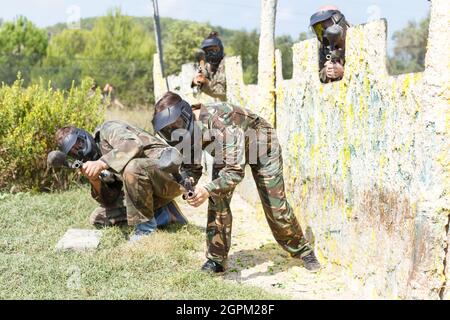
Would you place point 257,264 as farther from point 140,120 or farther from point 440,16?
point 140,120

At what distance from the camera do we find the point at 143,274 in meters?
4.62

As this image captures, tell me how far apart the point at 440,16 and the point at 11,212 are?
194 inches

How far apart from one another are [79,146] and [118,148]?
0.50 meters

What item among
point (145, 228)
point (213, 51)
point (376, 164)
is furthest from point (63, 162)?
point (213, 51)

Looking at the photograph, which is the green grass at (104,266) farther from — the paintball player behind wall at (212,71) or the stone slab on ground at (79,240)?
the paintball player behind wall at (212,71)

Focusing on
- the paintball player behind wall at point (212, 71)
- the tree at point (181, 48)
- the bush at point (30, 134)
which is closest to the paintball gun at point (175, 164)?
the bush at point (30, 134)

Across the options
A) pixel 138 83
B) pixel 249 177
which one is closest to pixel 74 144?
pixel 249 177

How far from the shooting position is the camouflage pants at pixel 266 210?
4.74 metres

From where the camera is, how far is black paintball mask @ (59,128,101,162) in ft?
18.7

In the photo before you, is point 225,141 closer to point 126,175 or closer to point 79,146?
point 126,175

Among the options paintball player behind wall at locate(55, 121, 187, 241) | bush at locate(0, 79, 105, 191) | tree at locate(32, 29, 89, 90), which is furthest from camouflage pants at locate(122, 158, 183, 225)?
tree at locate(32, 29, 89, 90)

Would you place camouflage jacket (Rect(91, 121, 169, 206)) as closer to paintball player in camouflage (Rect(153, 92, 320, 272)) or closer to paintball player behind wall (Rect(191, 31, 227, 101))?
paintball player in camouflage (Rect(153, 92, 320, 272))

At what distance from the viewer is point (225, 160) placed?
4367mm

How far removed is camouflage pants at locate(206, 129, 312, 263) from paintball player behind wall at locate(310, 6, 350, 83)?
78 centimetres
